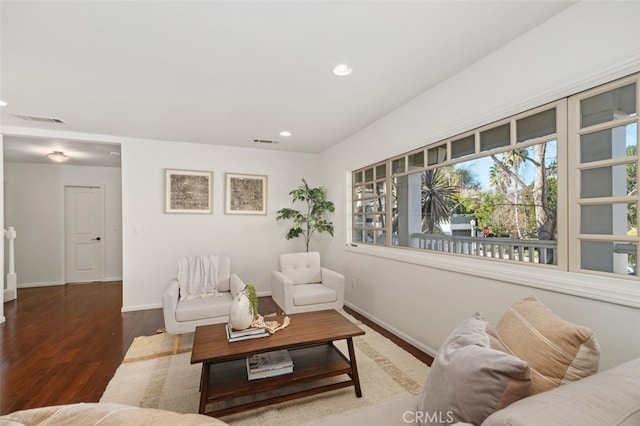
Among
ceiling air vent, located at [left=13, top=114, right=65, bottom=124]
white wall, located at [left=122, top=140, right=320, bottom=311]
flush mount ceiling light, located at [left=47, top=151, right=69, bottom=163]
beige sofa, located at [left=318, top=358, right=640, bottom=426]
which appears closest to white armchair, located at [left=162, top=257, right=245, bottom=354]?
white wall, located at [left=122, top=140, right=320, bottom=311]

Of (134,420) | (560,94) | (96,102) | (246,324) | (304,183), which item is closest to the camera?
(134,420)

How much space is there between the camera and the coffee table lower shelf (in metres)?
1.73

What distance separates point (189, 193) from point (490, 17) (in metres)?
4.08

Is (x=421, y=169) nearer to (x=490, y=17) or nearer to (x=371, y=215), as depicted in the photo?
(x=371, y=215)

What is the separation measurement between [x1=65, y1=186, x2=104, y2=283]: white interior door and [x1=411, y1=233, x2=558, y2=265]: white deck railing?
6.45 m

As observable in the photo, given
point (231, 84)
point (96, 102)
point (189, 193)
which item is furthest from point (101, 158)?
point (231, 84)

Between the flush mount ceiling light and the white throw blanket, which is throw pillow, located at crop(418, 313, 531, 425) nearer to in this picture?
the white throw blanket

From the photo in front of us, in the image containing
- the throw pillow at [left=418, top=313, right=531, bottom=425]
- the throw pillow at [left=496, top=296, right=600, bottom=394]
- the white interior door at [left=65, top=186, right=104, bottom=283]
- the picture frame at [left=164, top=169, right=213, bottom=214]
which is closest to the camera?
the throw pillow at [left=418, top=313, right=531, bottom=425]

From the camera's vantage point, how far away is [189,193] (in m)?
4.33

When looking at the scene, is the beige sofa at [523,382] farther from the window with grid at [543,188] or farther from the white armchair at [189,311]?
the white armchair at [189,311]

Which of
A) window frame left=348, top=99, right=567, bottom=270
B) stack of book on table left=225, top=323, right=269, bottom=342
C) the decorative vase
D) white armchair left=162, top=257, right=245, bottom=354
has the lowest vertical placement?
white armchair left=162, top=257, right=245, bottom=354

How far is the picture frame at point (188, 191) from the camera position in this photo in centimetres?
422

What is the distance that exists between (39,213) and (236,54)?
607 centimetres

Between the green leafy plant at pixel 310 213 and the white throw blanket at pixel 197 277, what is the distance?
4.78ft
